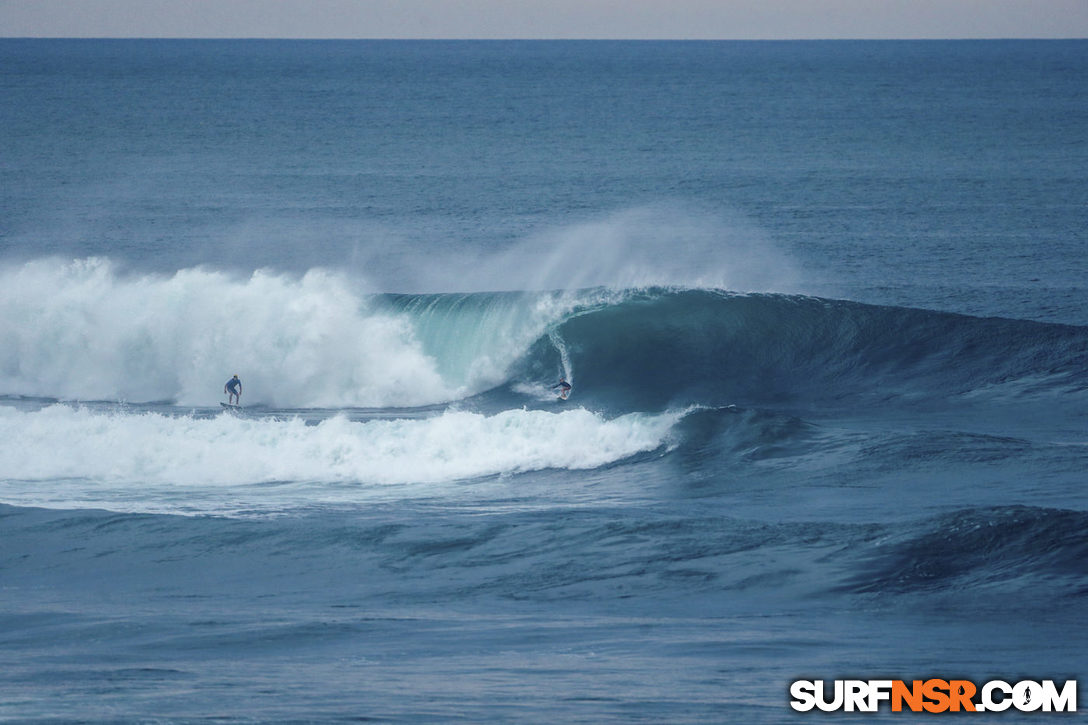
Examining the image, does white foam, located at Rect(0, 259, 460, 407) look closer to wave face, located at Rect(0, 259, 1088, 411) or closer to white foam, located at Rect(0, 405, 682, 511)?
wave face, located at Rect(0, 259, 1088, 411)

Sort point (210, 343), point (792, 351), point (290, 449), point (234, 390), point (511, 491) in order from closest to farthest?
point (511, 491) → point (290, 449) → point (234, 390) → point (792, 351) → point (210, 343)

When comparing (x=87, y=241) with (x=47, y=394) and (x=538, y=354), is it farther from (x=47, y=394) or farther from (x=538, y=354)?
(x=538, y=354)

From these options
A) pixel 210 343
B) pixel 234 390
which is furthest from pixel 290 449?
pixel 210 343

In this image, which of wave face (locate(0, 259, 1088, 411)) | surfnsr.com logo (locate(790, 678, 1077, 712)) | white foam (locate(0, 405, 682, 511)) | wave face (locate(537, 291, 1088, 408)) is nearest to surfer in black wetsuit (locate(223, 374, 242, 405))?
wave face (locate(0, 259, 1088, 411))

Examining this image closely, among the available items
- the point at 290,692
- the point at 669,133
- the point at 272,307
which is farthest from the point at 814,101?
the point at 290,692

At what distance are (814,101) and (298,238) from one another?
77.5 meters

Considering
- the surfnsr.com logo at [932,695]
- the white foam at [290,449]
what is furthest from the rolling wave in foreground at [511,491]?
the surfnsr.com logo at [932,695]

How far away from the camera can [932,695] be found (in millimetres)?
9391

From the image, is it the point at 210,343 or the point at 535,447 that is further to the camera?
the point at 210,343

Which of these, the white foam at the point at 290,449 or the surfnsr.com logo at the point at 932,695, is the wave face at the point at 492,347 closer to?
the white foam at the point at 290,449

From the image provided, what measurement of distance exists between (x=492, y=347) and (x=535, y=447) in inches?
308

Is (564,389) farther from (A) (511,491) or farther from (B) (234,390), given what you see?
(A) (511,491)

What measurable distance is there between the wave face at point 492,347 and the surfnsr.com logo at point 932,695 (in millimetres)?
13371

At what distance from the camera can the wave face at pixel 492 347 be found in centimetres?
2389
